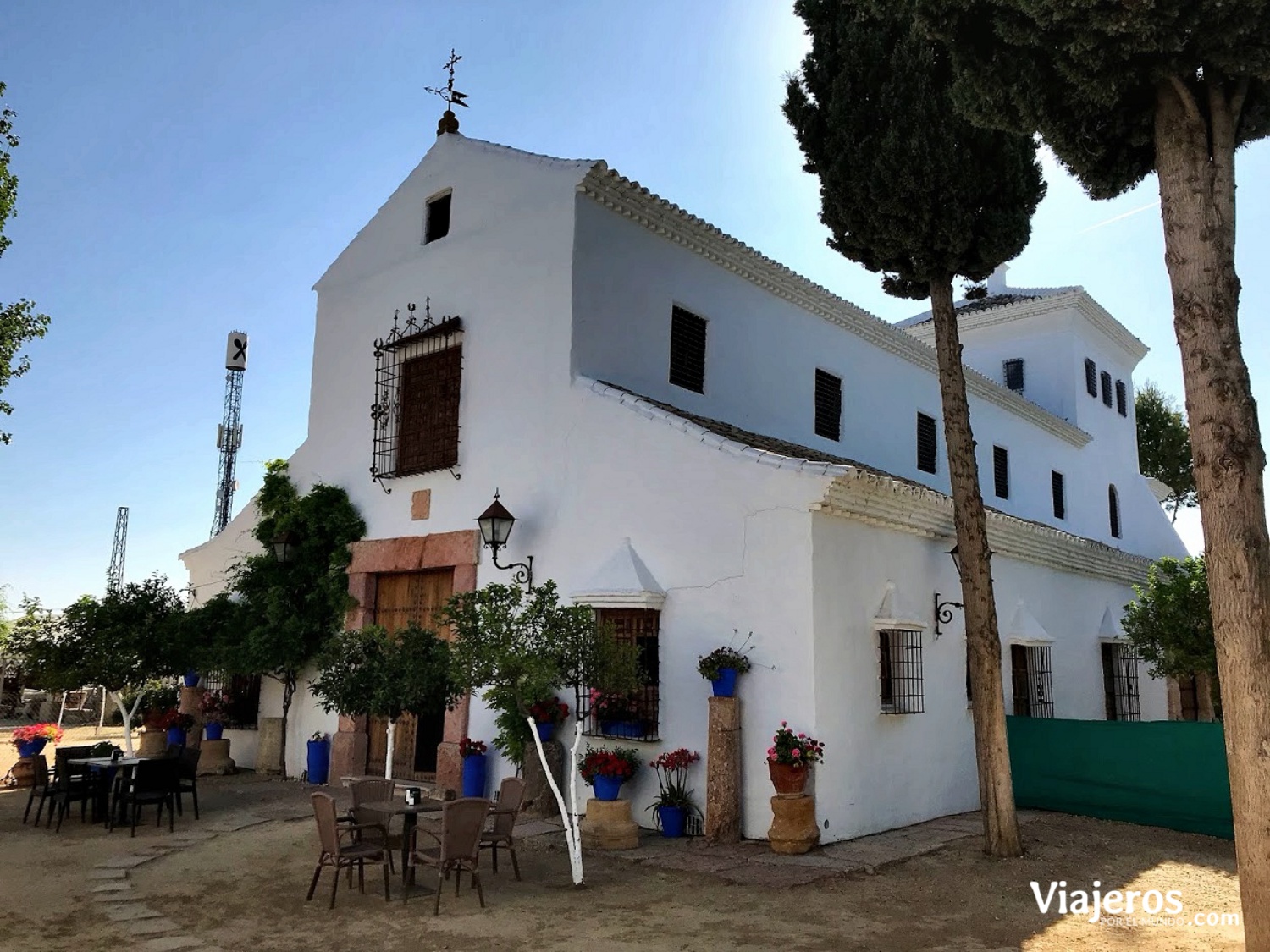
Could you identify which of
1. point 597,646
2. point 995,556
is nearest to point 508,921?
point 597,646

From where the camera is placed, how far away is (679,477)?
32.2 ft

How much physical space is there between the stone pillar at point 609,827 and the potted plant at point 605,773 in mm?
147

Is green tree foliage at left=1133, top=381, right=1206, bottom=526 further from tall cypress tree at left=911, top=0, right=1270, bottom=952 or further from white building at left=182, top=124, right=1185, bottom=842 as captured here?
tall cypress tree at left=911, top=0, right=1270, bottom=952

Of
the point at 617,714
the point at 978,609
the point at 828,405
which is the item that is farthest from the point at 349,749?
the point at 828,405

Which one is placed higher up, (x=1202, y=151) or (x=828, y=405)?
(x=828, y=405)

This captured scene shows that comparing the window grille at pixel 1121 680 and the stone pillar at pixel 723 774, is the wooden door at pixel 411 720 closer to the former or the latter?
the stone pillar at pixel 723 774

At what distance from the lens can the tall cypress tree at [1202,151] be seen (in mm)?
4973

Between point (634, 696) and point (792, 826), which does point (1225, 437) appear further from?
point (634, 696)

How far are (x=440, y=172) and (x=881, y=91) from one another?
21.4ft

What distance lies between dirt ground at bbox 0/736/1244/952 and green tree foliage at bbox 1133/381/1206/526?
24.0 meters

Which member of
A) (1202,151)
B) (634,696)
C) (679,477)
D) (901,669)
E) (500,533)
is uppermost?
(1202,151)

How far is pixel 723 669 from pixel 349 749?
597 centimetres

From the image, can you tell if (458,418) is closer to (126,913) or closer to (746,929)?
(126,913)

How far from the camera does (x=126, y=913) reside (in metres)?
6.80
